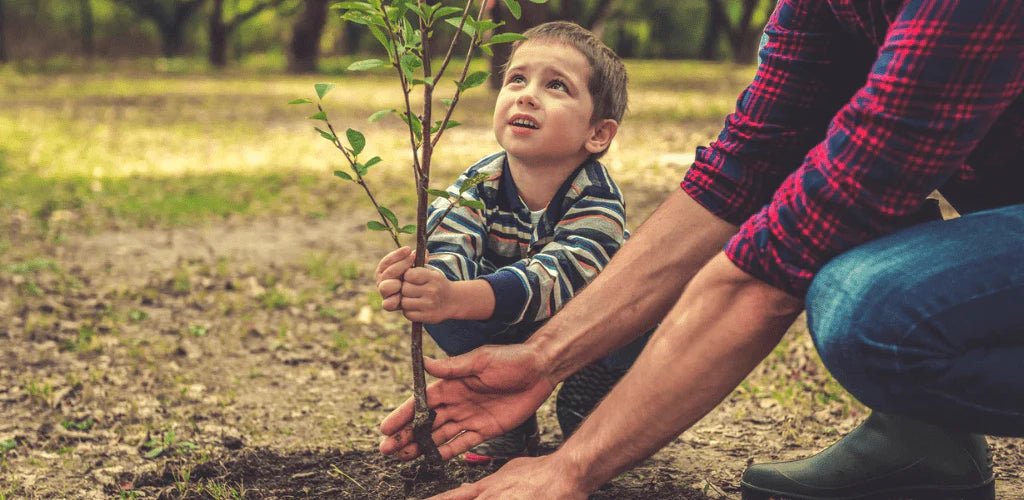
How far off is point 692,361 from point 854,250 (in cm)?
35

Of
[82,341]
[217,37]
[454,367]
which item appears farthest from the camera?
[217,37]

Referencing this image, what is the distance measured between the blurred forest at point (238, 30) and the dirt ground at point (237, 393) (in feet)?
73.7

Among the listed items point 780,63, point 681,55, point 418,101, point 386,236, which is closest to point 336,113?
point 418,101

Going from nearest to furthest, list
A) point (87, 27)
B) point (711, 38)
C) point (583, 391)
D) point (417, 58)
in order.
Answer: point (417, 58) < point (583, 391) < point (87, 27) < point (711, 38)

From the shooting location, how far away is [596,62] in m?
2.73

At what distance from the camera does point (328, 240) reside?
631 cm

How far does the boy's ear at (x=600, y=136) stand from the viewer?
275cm

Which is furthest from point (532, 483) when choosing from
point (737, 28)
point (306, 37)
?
point (737, 28)

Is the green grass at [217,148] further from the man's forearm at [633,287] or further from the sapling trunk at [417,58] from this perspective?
the sapling trunk at [417,58]

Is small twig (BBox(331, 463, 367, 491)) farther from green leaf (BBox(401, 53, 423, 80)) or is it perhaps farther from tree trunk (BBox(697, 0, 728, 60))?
tree trunk (BBox(697, 0, 728, 60))

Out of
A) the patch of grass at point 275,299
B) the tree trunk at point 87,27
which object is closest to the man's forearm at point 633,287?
the patch of grass at point 275,299

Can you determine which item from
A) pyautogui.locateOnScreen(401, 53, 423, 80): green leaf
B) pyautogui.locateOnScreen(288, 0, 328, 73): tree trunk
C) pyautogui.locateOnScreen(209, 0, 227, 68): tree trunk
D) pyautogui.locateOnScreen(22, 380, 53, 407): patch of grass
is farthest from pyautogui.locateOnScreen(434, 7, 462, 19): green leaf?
pyautogui.locateOnScreen(209, 0, 227, 68): tree trunk

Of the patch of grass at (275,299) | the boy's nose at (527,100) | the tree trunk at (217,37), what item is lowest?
the tree trunk at (217,37)

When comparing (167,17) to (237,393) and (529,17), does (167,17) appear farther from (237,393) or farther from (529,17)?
(237,393)
